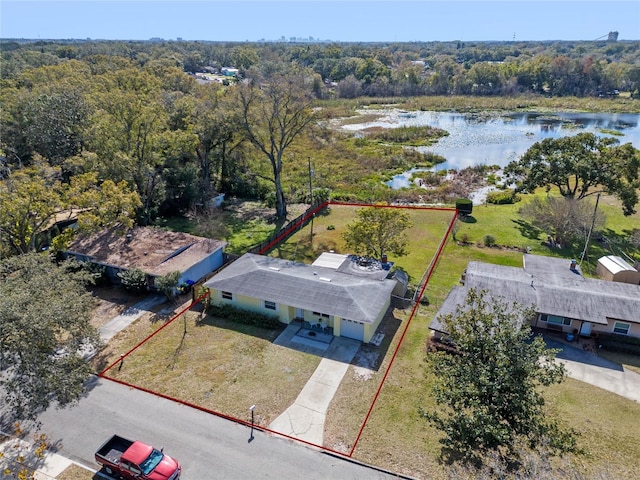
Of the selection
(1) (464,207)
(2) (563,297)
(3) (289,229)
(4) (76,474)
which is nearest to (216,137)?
(3) (289,229)

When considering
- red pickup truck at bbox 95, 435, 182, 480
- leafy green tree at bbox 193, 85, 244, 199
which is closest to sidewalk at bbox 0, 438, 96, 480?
red pickup truck at bbox 95, 435, 182, 480

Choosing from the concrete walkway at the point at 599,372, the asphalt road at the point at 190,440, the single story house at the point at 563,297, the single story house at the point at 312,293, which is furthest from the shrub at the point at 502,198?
the asphalt road at the point at 190,440

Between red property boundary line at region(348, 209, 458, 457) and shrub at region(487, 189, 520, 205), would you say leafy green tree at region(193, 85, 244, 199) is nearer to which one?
red property boundary line at region(348, 209, 458, 457)

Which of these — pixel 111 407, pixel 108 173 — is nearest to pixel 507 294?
pixel 111 407

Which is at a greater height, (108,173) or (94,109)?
(94,109)

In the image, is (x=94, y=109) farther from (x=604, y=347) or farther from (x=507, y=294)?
(x=604, y=347)

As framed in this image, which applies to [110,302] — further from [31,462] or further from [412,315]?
[412,315]

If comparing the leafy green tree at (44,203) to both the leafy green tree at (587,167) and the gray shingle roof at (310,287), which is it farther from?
the leafy green tree at (587,167)
